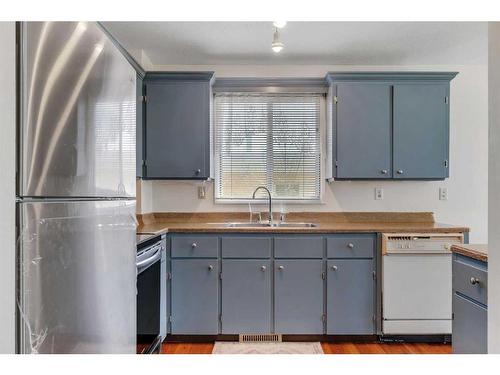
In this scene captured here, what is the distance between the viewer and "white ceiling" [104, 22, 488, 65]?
2496 mm

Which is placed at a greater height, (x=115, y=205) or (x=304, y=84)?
(x=304, y=84)

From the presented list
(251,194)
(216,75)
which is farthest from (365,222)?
(216,75)

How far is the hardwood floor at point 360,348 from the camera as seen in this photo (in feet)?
8.09

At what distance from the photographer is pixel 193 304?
2604 mm

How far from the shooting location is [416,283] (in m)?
2.58

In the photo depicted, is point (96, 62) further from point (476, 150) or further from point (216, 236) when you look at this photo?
point (476, 150)

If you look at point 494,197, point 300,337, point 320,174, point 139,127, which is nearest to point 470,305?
point 494,197

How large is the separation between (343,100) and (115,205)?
7.52 ft

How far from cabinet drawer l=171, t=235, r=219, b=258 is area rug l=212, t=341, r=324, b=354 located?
0.67m

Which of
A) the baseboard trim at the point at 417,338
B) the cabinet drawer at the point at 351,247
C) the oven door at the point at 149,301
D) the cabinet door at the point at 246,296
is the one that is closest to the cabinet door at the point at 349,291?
the cabinet drawer at the point at 351,247

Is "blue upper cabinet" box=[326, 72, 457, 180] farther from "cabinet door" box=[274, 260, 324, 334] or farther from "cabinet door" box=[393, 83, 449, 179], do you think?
"cabinet door" box=[274, 260, 324, 334]

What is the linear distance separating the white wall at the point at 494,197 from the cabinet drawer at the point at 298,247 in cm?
185

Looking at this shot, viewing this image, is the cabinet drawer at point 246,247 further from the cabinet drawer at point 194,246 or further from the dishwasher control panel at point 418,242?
the dishwasher control panel at point 418,242

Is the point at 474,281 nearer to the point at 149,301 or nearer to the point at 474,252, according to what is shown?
the point at 474,252
